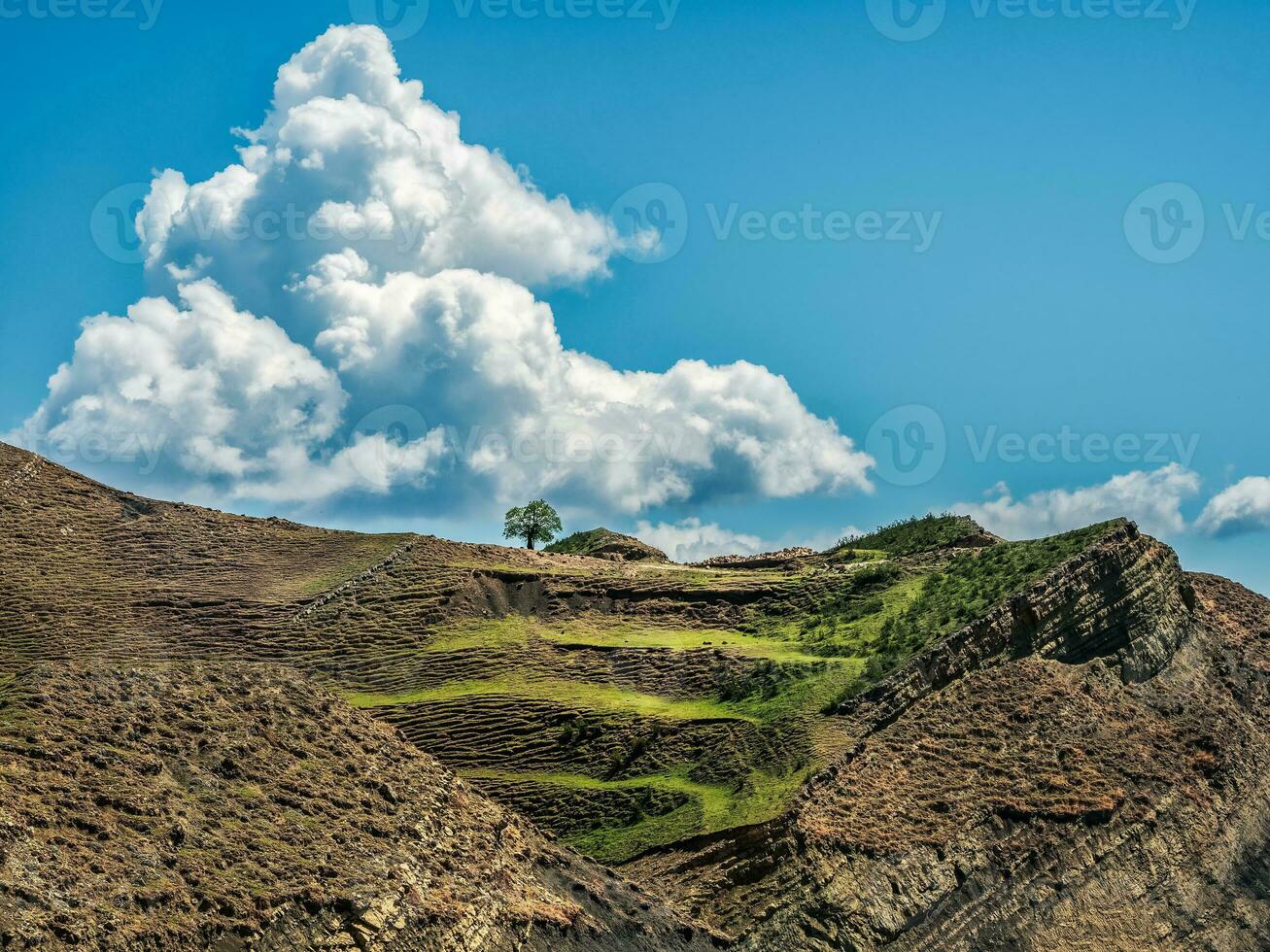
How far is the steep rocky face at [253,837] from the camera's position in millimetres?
29734

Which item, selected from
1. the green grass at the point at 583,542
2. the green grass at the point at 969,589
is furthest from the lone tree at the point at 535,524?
the green grass at the point at 969,589

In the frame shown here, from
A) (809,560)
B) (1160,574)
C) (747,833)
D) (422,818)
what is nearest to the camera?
(422,818)

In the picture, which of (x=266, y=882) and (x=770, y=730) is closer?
(x=266, y=882)

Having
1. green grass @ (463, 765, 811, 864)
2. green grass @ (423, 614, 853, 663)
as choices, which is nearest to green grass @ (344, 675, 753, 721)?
green grass @ (423, 614, 853, 663)

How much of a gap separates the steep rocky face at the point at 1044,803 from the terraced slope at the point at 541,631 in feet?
5.89

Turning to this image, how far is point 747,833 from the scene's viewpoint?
47.5m

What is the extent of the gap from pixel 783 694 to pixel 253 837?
27530 mm

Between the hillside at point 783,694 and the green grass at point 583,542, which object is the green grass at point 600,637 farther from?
the green grass at point 583,542

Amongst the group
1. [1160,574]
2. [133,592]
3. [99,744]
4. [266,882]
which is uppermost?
[1160,574]

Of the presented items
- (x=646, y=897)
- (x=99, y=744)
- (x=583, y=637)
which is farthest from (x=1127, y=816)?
(x=99, y=744)

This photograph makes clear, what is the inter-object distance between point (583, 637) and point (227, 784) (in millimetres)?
30734

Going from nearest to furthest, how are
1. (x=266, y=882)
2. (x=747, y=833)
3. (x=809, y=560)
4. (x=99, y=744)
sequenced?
(x=266, y=882), (x=99, y=744), (x=747, y=833), (x=809, y=560)

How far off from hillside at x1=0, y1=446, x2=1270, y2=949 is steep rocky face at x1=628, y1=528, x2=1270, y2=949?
0.11m

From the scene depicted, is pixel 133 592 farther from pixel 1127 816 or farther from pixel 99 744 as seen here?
pixel 1127 816
